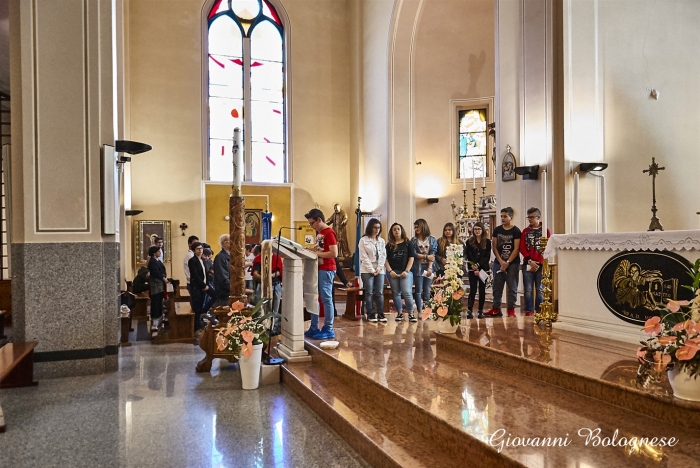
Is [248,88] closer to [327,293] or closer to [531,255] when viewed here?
[327,293]

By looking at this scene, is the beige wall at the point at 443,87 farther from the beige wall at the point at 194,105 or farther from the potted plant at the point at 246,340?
the potted plant at the point at 246,340

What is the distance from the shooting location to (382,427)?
329 centimetres

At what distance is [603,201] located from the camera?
26.2 feet

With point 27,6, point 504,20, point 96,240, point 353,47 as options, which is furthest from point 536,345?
point 353,47

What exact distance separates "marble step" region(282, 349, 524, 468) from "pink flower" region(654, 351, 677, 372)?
38.7 inches

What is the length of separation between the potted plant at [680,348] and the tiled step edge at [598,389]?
0.30 feet

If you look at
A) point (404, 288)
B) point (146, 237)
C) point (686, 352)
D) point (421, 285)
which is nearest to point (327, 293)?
point (404, 288)

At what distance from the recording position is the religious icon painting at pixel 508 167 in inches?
336

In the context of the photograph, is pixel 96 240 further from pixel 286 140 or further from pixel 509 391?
pixel 286 140

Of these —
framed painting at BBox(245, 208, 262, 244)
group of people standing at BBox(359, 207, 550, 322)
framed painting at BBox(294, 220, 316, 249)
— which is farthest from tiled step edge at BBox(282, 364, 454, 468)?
framed painting at BBox(245, 208, 262, 244)

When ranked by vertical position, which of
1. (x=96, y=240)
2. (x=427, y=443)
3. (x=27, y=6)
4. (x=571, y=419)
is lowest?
(x=427, y=443)

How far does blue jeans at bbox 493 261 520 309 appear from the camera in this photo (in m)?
6.57

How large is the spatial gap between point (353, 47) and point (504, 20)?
21.5 ft

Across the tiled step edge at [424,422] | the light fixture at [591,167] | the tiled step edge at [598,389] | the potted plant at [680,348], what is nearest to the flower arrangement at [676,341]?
the potted plant at [680,348]
